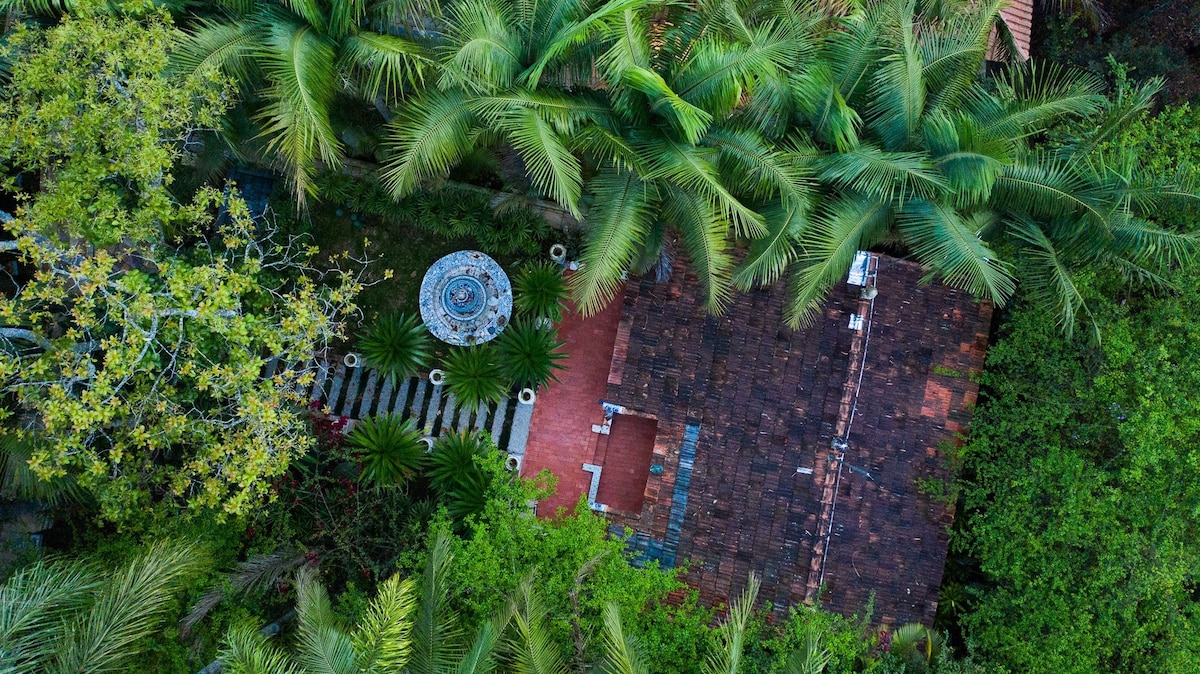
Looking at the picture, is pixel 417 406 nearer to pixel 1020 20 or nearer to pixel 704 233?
pixel 704 233

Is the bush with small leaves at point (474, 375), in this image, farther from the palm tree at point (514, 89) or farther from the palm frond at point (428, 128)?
the palm frond at point (428, 128)

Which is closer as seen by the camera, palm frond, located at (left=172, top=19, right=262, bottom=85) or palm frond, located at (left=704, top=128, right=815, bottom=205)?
palm frond, located at (left=172, top=19, right=262, bottom=85)

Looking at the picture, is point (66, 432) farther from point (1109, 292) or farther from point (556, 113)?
point (1109, 292)

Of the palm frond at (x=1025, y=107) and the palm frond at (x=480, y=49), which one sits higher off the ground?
the palm frond at (x=1025, y=107)

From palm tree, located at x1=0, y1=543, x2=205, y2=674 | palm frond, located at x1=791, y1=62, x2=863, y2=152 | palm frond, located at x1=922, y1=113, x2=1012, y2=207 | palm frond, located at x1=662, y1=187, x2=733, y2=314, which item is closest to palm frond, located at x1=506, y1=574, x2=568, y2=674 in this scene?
palm tree, located at x1=0, y1=543, x2=205, y2=674

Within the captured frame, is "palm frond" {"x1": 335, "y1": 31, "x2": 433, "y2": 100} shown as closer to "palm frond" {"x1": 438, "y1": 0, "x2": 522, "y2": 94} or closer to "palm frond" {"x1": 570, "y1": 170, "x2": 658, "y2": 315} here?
"palm frond" {"x1": 438, "y1": 0, "x2": 522, "y2": 94}

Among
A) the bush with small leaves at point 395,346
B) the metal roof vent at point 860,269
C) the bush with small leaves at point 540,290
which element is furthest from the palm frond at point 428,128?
the metal roof vent at point 860,269

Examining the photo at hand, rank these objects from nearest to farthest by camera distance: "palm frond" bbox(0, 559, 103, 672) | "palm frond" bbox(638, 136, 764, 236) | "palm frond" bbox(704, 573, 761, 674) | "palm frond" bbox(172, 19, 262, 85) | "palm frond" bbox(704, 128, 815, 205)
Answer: "palm frond" bbox(0, 559, 103, 672)
"palm frond" bbox(704, 573, 761, 674)
"palm frond" bbox(172, 19, 262, 85)
"palm frond" bbox(638, 136, 764, 236)
"palm frond" bbox(704, 128, 815, 205)
